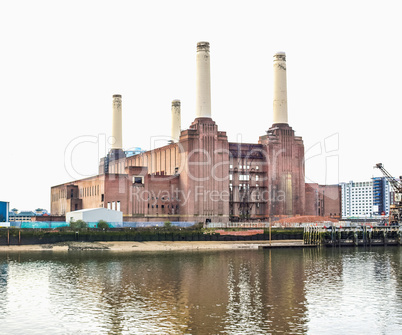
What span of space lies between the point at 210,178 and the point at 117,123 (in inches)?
1498

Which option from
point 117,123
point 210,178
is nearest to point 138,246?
point 210,178

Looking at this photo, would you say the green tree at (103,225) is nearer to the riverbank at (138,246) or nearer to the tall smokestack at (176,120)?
the riverbank at (138,246)

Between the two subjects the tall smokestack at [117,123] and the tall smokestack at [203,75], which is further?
the tall smokestack at [117,123]

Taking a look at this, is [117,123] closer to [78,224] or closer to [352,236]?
[78,224]

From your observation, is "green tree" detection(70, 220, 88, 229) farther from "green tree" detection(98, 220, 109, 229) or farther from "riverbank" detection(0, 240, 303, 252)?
"riverbank" detection(0, 240, 303, 252)

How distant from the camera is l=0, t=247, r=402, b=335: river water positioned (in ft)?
99.0

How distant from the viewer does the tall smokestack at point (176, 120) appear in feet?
461

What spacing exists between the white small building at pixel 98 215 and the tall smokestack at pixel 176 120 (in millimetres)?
42631

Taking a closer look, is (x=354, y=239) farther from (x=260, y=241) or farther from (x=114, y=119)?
(x=114, y=119)

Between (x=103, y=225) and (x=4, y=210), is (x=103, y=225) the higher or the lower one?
the lower one

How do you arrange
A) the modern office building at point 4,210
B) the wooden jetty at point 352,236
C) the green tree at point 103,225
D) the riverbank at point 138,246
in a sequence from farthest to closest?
the modern office building at point 4,210 < the green tree at point 103,225 < the wooden jetty at point 352,236 < the riverbank at point 138,246

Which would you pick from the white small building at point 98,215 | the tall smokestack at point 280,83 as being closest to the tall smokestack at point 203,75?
the tall smokestack at point 280,83

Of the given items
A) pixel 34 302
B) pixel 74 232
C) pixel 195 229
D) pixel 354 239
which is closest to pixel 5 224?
pixel 74 232

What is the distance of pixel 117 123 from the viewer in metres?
138
